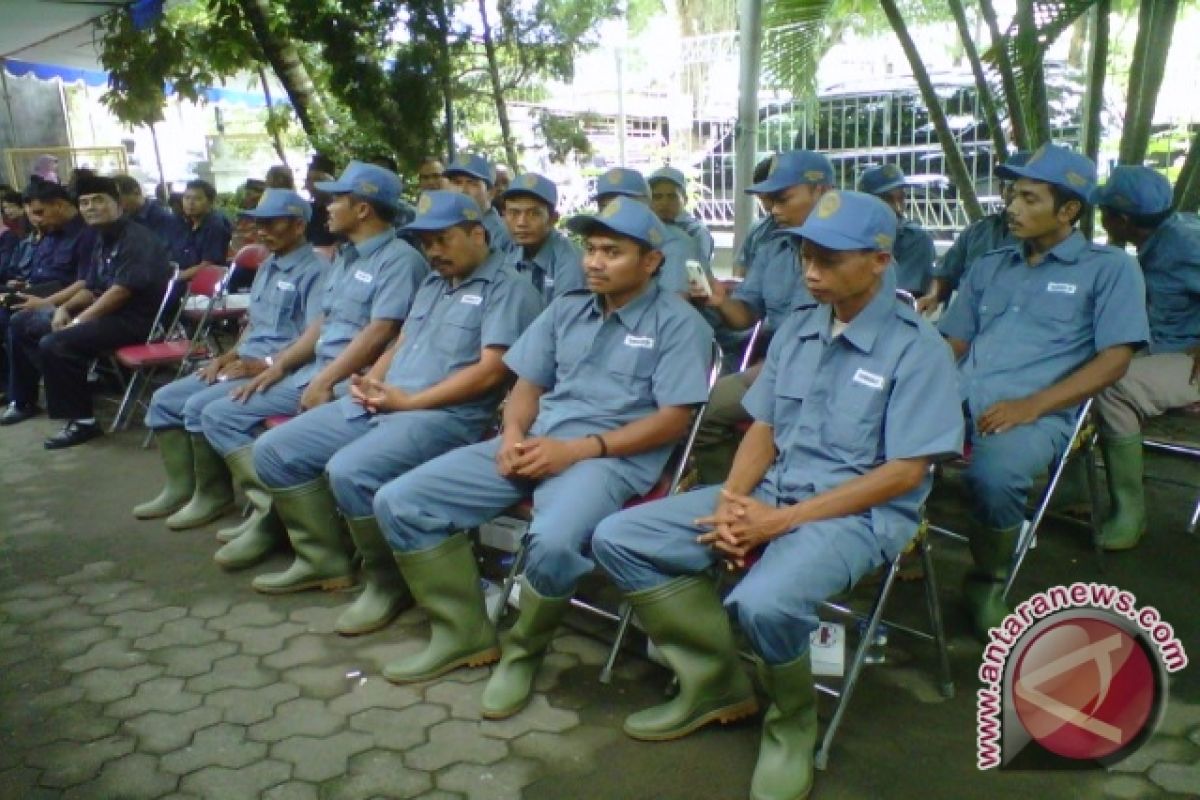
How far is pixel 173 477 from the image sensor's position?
5.03 metres

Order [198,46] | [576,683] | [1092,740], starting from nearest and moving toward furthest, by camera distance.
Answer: [1092,740]
[576,683]
[198,46]

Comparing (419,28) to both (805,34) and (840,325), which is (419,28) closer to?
(805,34)

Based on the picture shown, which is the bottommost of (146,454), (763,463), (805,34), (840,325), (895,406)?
(146,454)

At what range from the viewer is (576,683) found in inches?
126

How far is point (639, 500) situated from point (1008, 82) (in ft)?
11.8

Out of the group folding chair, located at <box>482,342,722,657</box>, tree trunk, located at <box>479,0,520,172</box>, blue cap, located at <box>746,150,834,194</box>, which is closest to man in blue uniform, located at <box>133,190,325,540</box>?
folding chair, located at <box>482,342,722,657</box>

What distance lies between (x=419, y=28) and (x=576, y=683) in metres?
5.83

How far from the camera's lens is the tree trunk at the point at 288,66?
25.5 feet

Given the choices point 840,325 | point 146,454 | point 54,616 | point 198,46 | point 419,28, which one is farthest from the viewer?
point 198,46

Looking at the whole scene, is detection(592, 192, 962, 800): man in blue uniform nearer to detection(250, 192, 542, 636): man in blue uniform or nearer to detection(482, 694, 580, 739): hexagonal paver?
detection(482, 694, 580, 739): hexagonal paver

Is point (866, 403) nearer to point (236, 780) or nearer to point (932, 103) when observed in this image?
point (236, 780)

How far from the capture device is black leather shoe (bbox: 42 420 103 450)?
6363mm

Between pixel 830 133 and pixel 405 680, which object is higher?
pixel 830 133

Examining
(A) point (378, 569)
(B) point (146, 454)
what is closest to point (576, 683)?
(A) point (378, 569)
